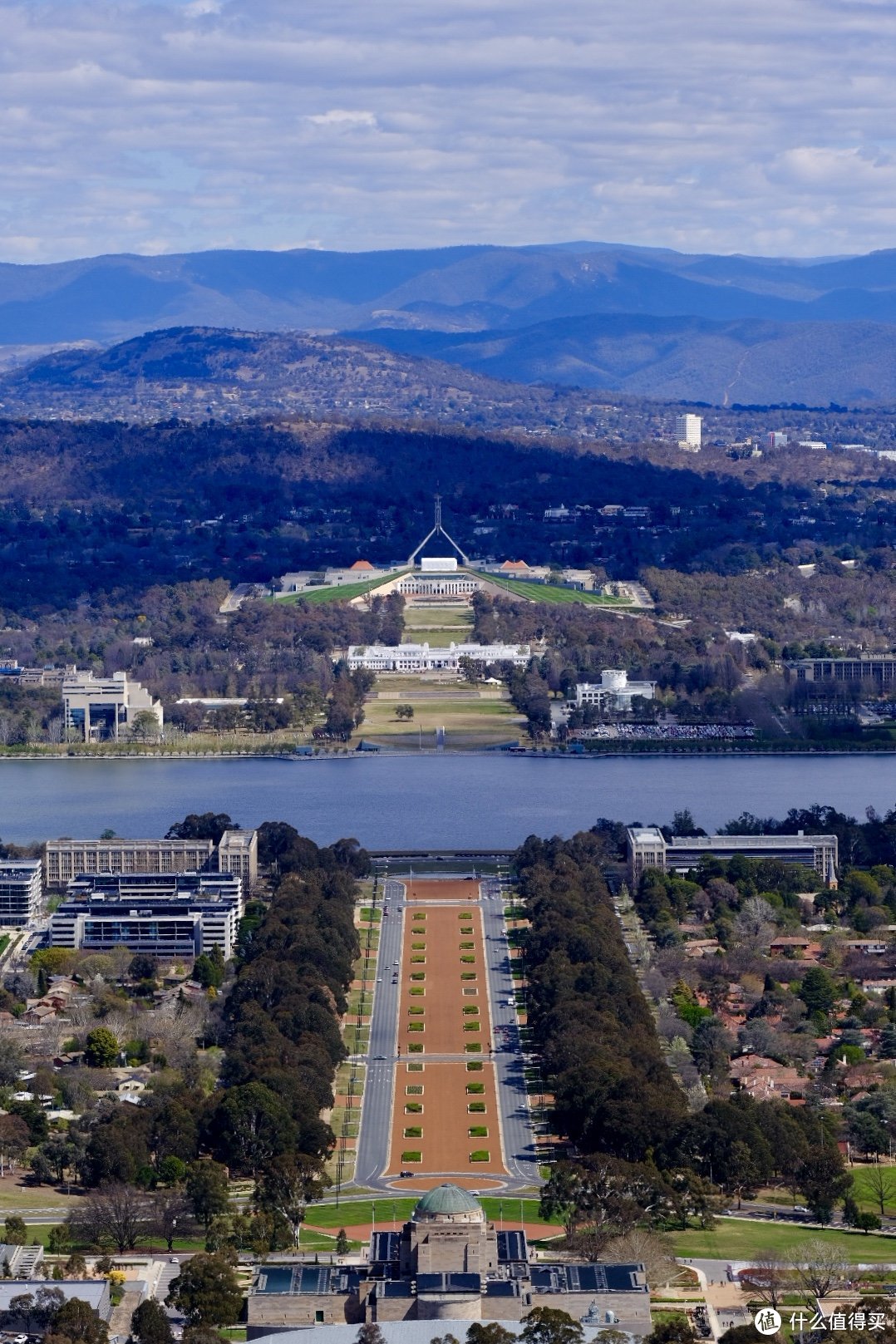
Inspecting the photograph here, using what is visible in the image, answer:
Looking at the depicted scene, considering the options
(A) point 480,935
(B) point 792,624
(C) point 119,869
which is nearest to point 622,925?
(A) point 480,935

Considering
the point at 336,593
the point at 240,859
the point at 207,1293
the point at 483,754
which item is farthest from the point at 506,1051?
the point at 336,593

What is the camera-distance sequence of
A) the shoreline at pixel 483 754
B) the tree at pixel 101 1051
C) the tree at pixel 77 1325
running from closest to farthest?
the tree at pixel 77 1325, the tree at pixel 101 1051, the shoreline at pixel 483 754

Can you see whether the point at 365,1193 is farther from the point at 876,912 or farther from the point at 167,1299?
the point at 876,912

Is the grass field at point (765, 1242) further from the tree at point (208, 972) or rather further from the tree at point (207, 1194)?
the tree at point (208, 972)

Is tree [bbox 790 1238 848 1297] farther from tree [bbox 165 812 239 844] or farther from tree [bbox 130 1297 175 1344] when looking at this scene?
tree [bbox 165 812 239 844]

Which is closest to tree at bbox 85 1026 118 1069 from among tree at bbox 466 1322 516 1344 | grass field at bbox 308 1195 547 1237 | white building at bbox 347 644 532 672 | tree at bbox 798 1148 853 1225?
grass field at bbox 308 1195 547 1237

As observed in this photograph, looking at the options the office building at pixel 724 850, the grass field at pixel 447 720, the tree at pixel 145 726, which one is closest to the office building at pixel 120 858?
the office building at pixel 724 850
